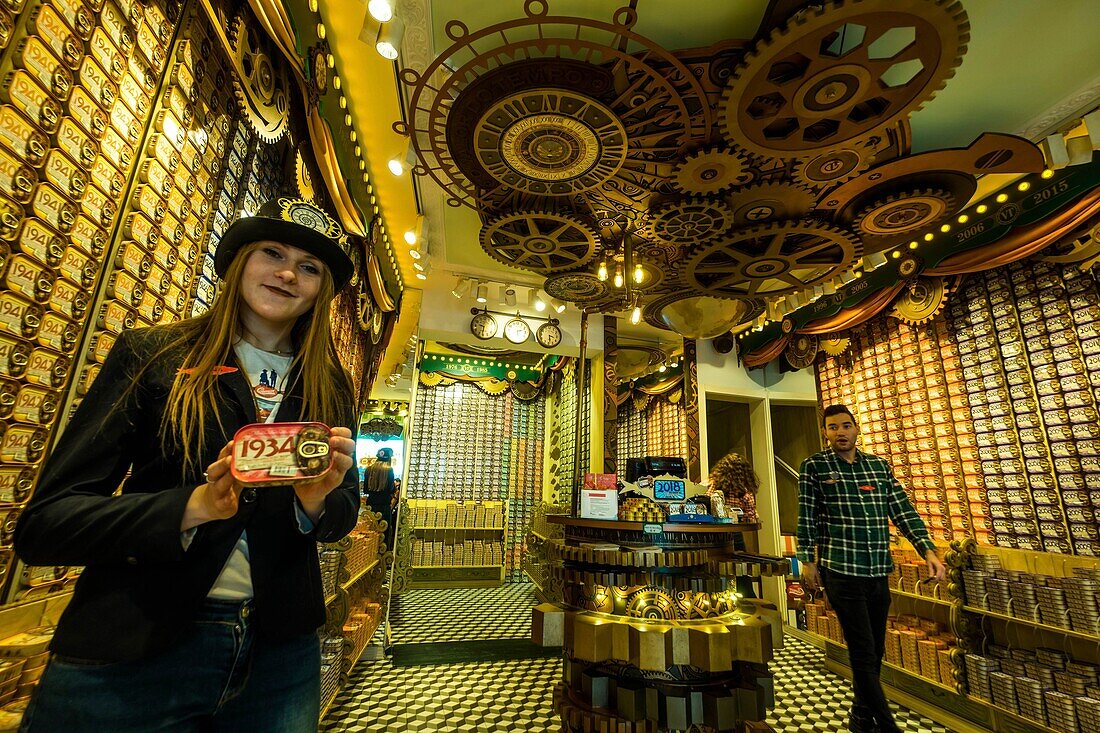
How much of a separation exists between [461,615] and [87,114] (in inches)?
249

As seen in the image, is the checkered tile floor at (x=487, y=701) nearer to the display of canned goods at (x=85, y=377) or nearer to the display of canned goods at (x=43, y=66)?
the display of canned goods at (x=85, y=377)

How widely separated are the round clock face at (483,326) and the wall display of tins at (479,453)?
2.98m

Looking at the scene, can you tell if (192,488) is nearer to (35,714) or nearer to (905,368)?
(35,714)

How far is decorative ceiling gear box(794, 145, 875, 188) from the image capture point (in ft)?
10.4

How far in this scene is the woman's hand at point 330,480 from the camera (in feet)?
2.60

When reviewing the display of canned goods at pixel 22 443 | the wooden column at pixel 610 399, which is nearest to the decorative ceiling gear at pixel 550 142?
the display of canned goods at pixel 22 443

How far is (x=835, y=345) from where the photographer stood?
602cm

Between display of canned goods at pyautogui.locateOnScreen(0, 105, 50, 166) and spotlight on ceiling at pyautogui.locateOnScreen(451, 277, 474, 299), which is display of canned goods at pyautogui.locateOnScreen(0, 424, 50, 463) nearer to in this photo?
display of canned goods at pyautogui.locateOnScreen(0, 105, 50, 166)

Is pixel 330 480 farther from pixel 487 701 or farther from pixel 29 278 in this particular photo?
pixel 487 701

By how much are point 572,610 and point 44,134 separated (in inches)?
120

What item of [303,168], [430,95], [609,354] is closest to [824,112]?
[430,95]

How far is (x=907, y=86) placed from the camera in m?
2.56

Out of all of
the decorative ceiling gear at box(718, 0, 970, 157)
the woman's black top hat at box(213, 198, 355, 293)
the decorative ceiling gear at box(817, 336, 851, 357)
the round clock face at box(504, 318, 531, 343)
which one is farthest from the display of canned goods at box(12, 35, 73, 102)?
the decorative ceiling gear at box(817, 336, 851, 357)

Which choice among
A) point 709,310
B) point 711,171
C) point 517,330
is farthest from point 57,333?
point 709,310
